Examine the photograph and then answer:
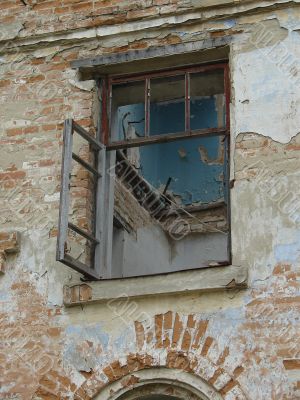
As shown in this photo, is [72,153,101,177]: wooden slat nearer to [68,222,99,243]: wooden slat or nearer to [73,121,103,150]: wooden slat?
[73,121,103,150]: wooden slat

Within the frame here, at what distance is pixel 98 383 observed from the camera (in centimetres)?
781

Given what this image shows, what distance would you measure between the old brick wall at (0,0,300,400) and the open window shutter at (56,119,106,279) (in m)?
0.25

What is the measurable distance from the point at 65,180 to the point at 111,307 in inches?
40.7

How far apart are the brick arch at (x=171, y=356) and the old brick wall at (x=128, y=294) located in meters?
0.01

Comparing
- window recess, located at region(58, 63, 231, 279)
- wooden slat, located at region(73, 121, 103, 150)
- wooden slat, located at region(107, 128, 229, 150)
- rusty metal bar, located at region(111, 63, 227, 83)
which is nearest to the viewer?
wooden slat, located at region(73, 121, 103, 150)

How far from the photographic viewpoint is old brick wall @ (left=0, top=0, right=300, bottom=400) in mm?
7715

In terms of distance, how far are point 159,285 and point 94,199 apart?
3.70 feet

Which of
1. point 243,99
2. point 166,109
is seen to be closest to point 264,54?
→ point 243,99

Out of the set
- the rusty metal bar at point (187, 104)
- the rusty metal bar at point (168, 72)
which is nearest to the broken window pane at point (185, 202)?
the rusty metal bar at point (168, 72)

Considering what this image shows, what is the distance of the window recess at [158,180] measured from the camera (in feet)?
28.7

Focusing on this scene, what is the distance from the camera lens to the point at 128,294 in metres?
8.03

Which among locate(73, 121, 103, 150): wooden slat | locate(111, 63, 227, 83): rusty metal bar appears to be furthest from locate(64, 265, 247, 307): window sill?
locate(111, 63, 227, 83): rusty metal bar

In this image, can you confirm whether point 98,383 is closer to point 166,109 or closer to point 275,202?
point 275,202

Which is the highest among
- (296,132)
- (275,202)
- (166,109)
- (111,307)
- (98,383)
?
(166,109)
